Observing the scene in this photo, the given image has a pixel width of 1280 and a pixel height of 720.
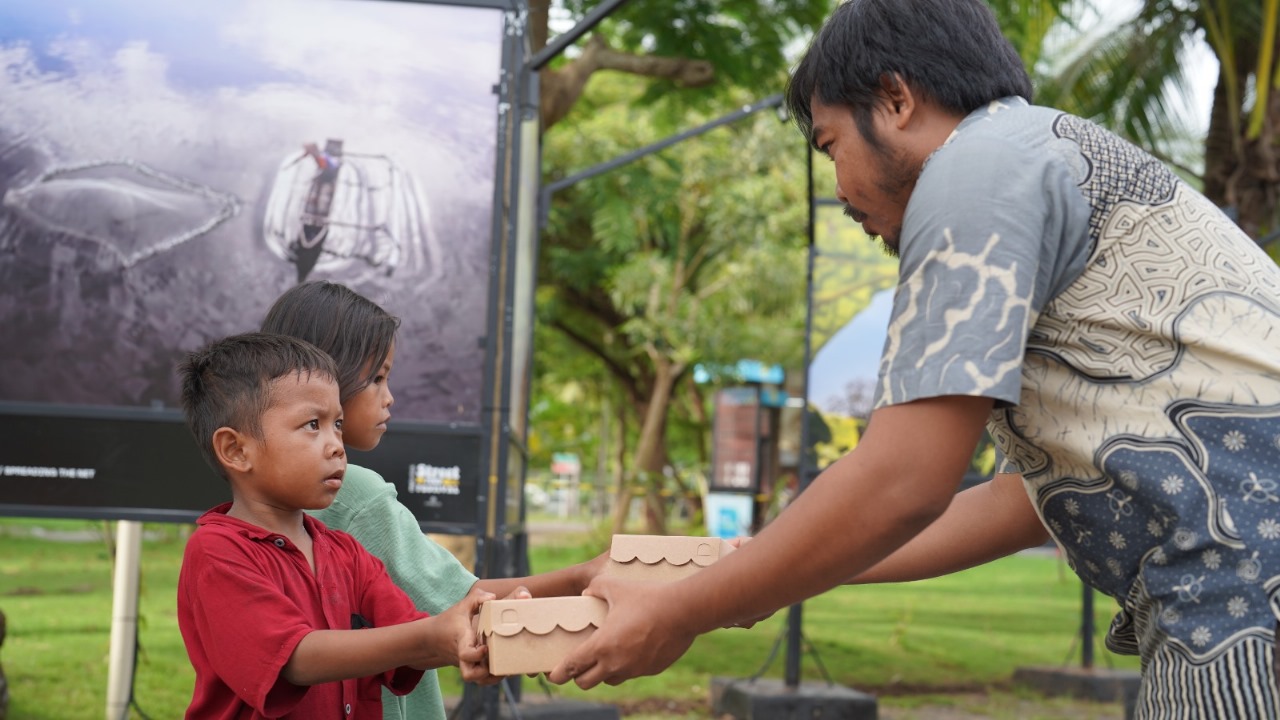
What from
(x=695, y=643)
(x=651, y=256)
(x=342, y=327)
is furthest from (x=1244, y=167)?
(x=342, y=327)

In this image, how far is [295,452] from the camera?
2.16 meters

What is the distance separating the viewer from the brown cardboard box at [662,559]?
84.0 inches

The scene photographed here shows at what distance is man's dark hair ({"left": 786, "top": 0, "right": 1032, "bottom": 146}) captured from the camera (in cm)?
180

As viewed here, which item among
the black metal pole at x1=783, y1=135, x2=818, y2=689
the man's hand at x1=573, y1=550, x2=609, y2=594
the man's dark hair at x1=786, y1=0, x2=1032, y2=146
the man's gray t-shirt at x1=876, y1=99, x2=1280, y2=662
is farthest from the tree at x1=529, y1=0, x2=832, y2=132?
the man's gray t-shirt at x1=876, y1=99, x2=1280, y2=662

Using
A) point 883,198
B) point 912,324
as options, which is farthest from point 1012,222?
point 883,198

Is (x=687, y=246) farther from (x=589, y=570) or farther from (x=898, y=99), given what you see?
(x=898, y=99)

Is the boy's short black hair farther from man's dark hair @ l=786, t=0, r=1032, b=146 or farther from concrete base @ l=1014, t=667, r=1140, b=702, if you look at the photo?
concrete base @ l=1014, t=667, r=1140, b=702

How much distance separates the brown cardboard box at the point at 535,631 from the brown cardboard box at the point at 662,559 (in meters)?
0.39

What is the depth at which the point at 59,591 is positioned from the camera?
11.6 metres

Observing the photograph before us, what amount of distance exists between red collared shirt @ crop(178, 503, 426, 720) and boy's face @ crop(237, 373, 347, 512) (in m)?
0.07

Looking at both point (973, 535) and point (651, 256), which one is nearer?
point (973, 535)

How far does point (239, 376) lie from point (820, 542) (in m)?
1.03

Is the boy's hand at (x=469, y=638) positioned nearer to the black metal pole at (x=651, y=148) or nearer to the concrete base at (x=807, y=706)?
the black metal pole at (x=651, y=148)

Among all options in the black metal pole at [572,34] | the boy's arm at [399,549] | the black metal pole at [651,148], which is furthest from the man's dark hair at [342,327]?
the black metal pole at [651,148]
